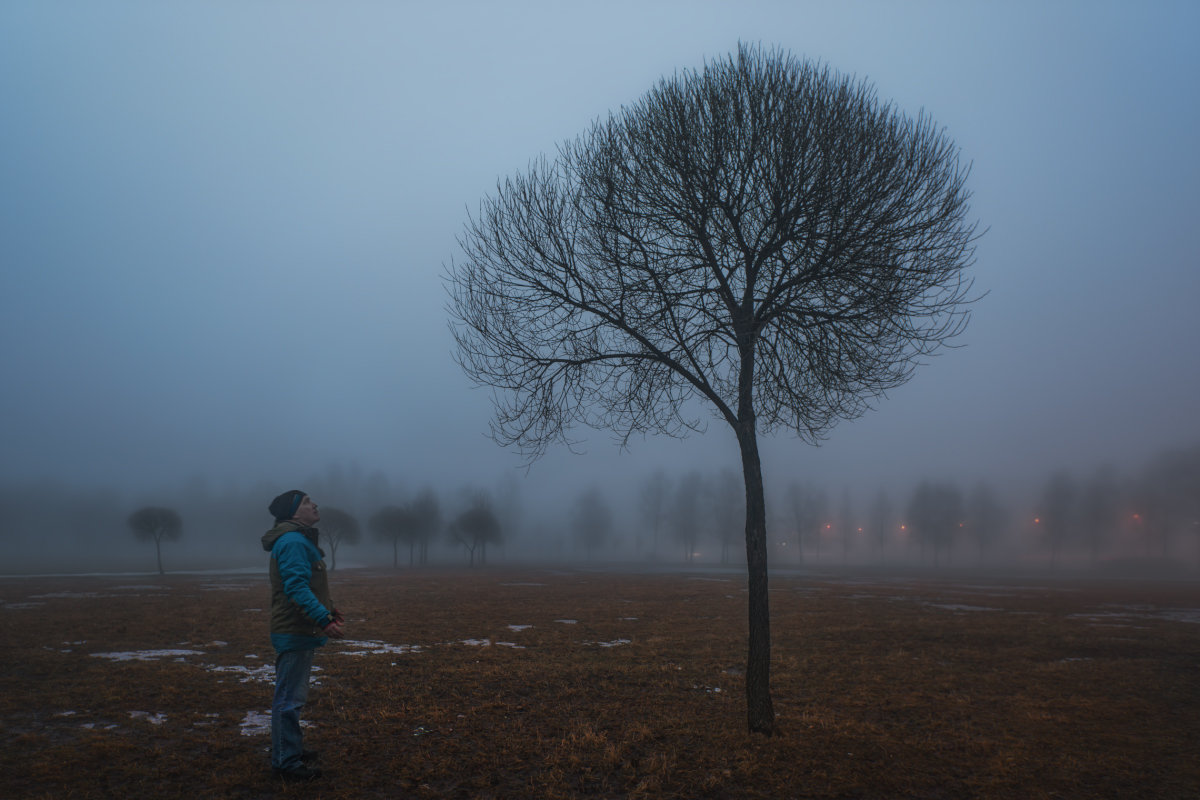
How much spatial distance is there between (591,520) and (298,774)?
9356cm

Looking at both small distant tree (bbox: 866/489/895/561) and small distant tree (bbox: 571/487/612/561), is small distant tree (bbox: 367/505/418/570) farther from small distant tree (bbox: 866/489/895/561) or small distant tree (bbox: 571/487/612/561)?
small distant tree (bbox: 866/489/895/561)

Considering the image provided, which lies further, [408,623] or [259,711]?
[408,623]

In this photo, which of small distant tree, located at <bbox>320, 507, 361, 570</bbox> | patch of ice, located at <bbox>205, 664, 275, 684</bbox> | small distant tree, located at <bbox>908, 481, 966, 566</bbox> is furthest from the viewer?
small distant tree, located at <bbox>908, 481, 966, 566</bbox>

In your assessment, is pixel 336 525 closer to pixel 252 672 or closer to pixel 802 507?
pixel 252 672

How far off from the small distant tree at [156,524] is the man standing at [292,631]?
1819 inches

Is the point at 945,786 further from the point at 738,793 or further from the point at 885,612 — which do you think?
the point at 885,612

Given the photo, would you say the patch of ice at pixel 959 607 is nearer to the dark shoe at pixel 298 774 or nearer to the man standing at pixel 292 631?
the dark shoe at pixel 298 774

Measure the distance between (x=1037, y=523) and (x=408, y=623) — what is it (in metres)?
85.2

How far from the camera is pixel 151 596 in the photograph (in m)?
26.8

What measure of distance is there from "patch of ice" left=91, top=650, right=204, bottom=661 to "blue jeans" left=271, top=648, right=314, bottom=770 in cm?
833

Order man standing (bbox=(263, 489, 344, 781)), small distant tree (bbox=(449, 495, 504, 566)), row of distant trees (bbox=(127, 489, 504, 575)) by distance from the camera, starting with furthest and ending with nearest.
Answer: small distant tree (bbox=(449, 495, 504, 566)) < row of distant trees (bbox=(127, 489, 504, 575)) < man standing (bbox=(263, 489, 344, 781))

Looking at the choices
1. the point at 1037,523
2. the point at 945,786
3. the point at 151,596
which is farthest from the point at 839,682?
the point at 1037,523

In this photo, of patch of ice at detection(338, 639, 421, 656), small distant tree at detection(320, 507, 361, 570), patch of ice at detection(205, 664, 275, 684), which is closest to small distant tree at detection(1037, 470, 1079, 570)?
small distant tree at detection(320, 507, 361, 570)

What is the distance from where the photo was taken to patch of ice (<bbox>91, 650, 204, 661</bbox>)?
39.8 ft
